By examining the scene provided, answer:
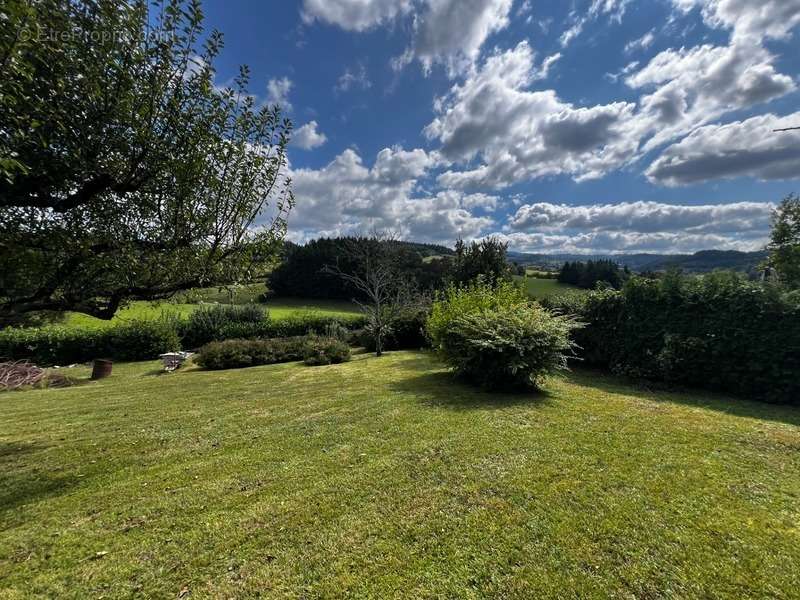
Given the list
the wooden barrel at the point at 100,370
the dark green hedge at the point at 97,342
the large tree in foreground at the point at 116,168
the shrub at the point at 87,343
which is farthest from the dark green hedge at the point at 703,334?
the shrub at the point at 87,343

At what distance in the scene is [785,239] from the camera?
19.8m

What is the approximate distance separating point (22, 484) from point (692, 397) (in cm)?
1215

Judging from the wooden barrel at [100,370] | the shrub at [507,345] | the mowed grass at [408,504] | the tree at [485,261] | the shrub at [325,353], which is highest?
the tree at [485,261]

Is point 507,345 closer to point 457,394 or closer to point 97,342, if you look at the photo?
point 457,394

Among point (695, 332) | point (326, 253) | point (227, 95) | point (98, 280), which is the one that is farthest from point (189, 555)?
point (326, 253)

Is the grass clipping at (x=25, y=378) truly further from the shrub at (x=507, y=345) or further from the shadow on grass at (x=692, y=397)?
the shadow on grass at (x=692, y=397)

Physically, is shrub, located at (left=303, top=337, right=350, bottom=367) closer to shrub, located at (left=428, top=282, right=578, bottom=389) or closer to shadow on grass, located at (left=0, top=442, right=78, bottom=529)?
shrub, located at (left=428, top=282, right=578, bottom=389)

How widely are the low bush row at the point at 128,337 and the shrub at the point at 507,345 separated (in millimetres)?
14273

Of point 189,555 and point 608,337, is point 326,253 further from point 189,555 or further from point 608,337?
point 189,555

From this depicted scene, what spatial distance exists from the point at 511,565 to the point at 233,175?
6087 mm

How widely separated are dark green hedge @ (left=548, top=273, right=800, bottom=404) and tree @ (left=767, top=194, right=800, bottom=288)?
50.1 ft

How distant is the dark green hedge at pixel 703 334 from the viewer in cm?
779

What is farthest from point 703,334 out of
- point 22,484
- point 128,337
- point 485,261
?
point 128,337

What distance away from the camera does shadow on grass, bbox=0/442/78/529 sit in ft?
12.1
